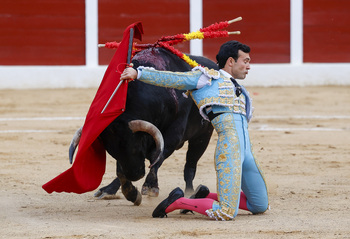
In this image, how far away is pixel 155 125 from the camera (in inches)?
150

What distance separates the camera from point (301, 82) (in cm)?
1038

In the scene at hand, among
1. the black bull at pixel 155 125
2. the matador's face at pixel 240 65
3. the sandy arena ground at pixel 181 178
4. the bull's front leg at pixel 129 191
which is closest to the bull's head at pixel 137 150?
the black bull at pixel 155 125

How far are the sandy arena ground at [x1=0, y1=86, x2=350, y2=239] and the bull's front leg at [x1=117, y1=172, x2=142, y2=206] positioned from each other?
48 millimetres

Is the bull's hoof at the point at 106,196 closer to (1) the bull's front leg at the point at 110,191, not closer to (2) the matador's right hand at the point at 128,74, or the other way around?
(1) the bull's front leg at the point at 110,191

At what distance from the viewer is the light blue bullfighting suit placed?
340 cm

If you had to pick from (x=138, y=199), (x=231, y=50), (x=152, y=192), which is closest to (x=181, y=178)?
(x=152, y=192)

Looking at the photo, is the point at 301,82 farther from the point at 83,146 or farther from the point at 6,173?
the point at 83,146

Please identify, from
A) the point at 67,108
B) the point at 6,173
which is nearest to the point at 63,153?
→ the point at 6,173

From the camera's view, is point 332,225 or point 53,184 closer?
point 332,225

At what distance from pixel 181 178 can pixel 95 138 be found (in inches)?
55.5

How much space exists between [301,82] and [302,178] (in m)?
5.76

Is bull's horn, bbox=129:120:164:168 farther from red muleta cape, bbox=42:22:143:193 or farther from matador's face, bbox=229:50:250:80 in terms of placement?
matador's face, bbox=229:50:250:80

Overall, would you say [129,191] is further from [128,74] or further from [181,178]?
[181,178]

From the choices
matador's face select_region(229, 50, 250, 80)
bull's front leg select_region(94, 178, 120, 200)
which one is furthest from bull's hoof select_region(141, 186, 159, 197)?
matador's face select_region(229, 50, 250, 80)
